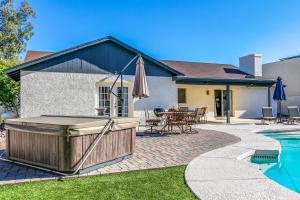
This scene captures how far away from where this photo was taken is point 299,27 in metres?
20.6

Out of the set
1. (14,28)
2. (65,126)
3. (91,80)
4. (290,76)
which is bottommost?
(65,126)

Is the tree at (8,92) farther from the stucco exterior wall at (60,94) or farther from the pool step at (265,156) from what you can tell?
the pool step at (265,156)

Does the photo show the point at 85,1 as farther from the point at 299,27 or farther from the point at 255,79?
the point at 299,27

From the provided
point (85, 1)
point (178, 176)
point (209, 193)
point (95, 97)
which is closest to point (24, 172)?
point (178, 176)

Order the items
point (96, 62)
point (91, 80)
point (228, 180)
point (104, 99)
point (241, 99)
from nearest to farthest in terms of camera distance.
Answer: point (228, 180)
point (91, 80)
point (96, 62)
point (104, 99)
point (241, 99)

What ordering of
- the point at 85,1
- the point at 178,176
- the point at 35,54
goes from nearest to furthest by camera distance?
1. the point at 178,176
2. the point at 85,1
3. the point at 35,54

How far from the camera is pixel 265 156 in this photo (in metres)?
7.43

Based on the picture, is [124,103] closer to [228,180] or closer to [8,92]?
[8,92]

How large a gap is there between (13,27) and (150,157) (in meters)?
25.1

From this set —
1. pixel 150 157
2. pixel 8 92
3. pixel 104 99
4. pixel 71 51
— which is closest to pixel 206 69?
pixel 104 99

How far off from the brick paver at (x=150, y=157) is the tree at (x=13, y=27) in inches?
779

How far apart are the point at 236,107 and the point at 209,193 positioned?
18.7m

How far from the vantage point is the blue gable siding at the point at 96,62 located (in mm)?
14539

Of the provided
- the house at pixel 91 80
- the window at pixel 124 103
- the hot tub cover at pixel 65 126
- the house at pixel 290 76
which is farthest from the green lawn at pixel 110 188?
the house at pixel 290 76
